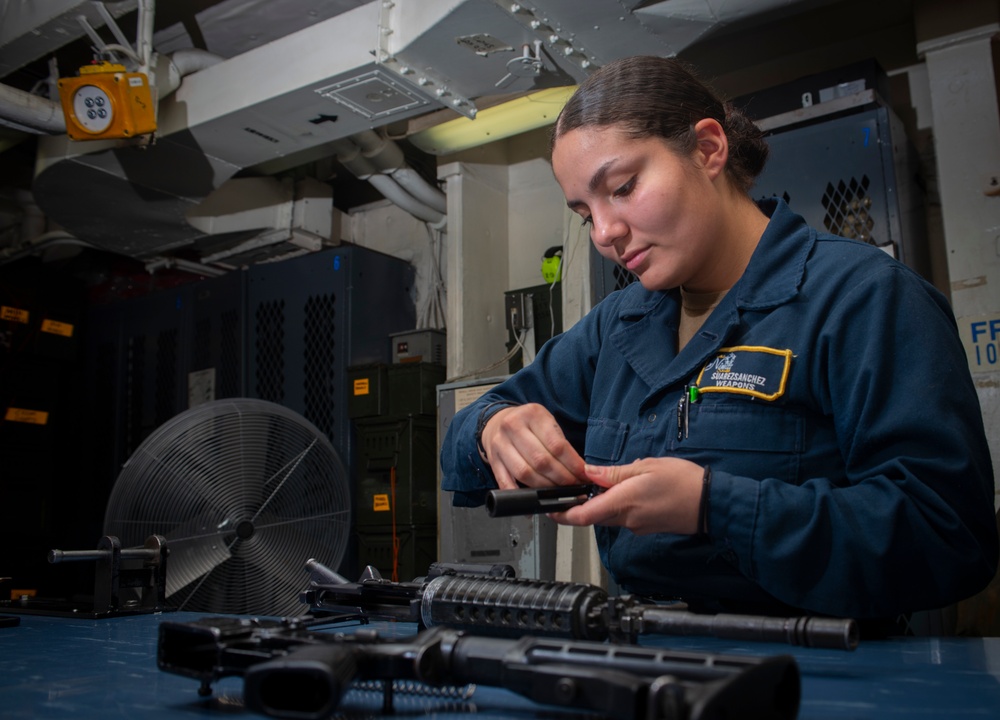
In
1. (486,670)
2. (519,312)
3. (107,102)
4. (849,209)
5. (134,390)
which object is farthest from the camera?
(134,390)

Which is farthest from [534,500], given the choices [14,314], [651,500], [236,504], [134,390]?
[14,314]

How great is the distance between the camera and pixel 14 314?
4.93m

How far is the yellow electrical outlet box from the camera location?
3.13m

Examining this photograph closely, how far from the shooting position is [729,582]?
111 cm

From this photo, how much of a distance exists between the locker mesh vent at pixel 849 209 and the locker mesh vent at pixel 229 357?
3268mm

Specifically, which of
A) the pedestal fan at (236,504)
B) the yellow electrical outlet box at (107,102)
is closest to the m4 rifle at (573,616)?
the pedestal fan at (236,504)

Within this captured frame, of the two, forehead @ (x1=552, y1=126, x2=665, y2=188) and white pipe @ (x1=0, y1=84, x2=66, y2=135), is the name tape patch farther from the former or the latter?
white pipe @ (x1=0, y1=84, x2=66, y2=135)

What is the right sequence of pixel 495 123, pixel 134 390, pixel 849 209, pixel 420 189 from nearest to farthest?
1. pixel 849 209
2. pixel 495 123
3. pixel 420 189
4. pixel 134 390

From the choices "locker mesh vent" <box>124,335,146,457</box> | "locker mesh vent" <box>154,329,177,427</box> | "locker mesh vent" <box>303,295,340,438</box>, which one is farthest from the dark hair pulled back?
"locker mesh vent" <box>124,335,146,457</box>

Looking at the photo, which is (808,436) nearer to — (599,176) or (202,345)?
(599,176)

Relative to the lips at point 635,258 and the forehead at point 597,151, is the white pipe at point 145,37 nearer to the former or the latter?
the forehead at point 597,151

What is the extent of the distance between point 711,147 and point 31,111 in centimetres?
310

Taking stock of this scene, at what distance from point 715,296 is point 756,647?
23.8 inches

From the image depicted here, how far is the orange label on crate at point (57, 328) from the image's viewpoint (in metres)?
5.16
